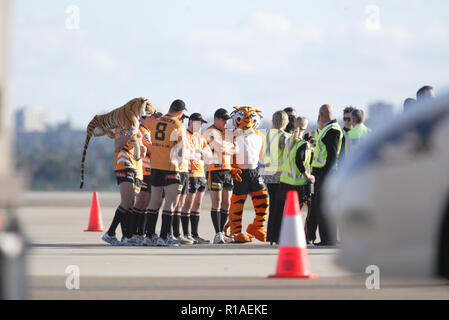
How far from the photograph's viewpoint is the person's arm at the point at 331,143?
48.3 feet

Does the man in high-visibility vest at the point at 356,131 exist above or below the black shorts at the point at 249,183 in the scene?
above

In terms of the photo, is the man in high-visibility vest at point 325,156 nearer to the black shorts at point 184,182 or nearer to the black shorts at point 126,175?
the black shorts at point 184,182

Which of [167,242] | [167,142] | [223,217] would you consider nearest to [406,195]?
[167,142]

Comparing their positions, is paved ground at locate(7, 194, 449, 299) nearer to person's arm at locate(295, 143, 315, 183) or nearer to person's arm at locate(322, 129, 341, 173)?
person's arm at locate(295, 143, 315, 183)

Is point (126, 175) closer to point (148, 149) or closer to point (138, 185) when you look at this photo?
point (138, 185)

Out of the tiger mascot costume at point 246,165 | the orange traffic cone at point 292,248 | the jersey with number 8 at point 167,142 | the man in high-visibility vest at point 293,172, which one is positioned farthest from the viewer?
the tiger mascot costume at point 246,165

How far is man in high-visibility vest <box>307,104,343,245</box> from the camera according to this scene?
580 inches

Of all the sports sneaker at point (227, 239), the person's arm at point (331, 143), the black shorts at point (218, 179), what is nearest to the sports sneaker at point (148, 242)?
the black shorts at point (218, 179)

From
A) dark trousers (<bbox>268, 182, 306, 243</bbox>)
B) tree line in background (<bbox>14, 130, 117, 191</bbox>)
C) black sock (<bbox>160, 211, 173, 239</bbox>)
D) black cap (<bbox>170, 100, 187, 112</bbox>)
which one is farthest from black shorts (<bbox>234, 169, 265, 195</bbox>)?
tree line in background (<bbox>14, 130, 117, 191</bbox>)

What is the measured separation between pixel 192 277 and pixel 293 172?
14.9ft

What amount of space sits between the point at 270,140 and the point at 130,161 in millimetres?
2159

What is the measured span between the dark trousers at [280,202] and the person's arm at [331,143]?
510mm

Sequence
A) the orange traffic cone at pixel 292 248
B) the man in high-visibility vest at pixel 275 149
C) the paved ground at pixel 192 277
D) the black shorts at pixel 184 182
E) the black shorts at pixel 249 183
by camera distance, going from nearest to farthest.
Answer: the paved ground at pixel 192 277 < the orange traffic cone at pixel 292 248 < the black shorts at pixel 184 182 < the man in high-visibility vest at pixel 275 149 < the black shorts at pixel 249 183

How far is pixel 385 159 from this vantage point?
5.49m
